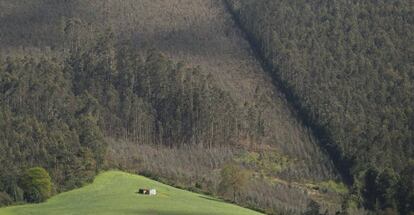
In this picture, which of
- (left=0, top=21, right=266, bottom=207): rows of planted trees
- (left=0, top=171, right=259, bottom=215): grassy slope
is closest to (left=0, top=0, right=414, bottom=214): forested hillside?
(left=0, top=21, right=266, bottom=207): rows of planted trees

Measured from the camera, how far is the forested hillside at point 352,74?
4830 inches

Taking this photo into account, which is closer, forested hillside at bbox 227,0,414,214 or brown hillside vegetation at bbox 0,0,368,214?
brown hillside vegetation at bbox 0,0,368,214

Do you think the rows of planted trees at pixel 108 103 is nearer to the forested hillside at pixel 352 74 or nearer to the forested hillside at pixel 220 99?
the forested hillside at pixel 220 99

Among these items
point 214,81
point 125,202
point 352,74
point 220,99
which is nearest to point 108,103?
point 220,99

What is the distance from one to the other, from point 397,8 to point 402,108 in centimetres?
3717

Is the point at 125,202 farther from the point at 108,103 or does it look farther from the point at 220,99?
the point at 220,99

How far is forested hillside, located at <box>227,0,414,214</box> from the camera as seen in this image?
4830 inches

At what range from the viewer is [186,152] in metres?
130

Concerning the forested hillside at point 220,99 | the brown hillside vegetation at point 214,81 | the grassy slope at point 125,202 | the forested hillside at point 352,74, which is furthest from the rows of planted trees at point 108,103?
the forested hillside at point 352,74

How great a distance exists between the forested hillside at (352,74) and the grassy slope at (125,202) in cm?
2191

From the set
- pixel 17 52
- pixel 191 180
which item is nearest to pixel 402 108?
pixel 191 180

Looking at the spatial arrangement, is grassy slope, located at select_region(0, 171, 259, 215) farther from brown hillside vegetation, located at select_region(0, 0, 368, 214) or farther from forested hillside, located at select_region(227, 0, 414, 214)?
forested hillside, located at select_region(227, 0, 414, 214)

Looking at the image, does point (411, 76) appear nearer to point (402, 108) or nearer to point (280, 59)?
point (402, 108)

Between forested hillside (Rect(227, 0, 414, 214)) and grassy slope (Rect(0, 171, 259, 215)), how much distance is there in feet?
71.9
